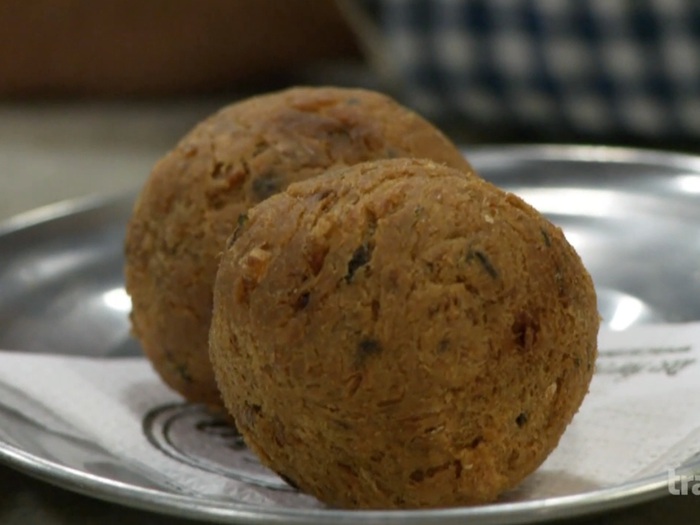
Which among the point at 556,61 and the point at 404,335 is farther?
the point at 556,61

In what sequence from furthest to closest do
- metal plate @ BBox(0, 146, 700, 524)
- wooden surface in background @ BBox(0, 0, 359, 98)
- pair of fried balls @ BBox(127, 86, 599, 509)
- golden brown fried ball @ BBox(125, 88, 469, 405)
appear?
wooden surface in background @ BBox(0, 0, 359, 98), metal plate @ BBox(0, 146, 700, 524), golden brown fried ball @ BBox(125, 88, 469, 405), pair of fried balls @ BBox(127, 86, 599, 509)

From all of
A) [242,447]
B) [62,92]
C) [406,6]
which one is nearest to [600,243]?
[242,447]

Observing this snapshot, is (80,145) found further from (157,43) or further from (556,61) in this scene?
(556,61)

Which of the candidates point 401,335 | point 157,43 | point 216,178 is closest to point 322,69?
point 157,43

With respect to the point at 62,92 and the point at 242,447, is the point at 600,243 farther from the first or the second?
the point at 62,92

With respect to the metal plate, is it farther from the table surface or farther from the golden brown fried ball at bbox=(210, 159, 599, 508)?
the table surface

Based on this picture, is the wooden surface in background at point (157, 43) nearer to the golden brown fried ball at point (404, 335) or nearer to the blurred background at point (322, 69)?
the blurred background at point (322, 69)

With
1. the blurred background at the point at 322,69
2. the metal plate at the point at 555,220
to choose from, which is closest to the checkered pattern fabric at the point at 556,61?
the blurred background at the point at 322,69

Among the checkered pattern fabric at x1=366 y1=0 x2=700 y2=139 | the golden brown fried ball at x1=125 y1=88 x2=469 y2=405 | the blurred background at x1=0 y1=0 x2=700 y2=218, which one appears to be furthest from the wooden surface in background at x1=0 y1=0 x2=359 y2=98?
the golden brown fried ball at x1=125 y1=88 x2=469 y2=405
